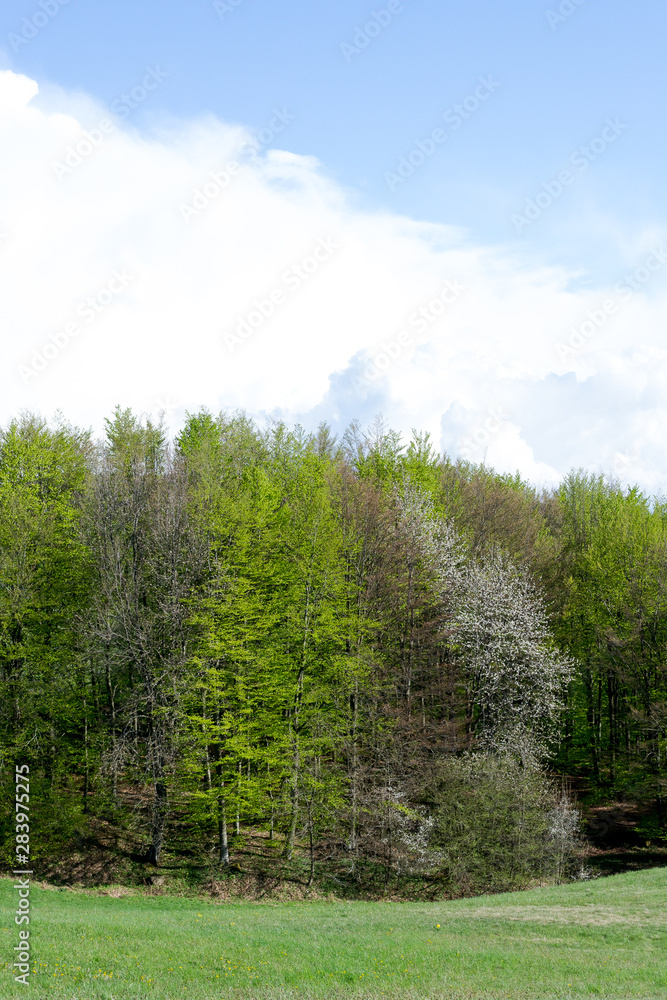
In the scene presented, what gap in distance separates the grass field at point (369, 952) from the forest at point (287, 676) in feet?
30.6

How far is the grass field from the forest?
30.6 feet

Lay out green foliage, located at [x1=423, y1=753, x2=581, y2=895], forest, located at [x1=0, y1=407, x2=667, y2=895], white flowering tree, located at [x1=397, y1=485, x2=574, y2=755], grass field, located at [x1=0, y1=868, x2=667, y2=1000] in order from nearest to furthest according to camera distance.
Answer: grass field, located at [x1=0, y1=868, x2=667, y2=1000] < green foliage, located at [x1=423, y1=753, x2=581, y2=895] < forest, located at [x1=0, y1=407, x2=667, y2=895] < white flowering tree, located at [x1=397, y1=485, x2=574, y2=755]

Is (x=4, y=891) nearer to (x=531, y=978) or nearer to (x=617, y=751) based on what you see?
(x=531, y=978)

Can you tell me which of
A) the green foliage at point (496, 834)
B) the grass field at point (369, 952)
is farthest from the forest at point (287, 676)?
the grass field at point (369, 952)

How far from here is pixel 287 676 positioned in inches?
1304

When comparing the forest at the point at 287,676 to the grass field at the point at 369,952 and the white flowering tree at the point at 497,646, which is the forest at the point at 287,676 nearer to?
the white flowering tree at the point at 497,646

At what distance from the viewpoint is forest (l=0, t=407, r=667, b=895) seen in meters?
30.2

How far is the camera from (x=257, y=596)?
32.6 meters

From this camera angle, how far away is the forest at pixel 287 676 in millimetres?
30219

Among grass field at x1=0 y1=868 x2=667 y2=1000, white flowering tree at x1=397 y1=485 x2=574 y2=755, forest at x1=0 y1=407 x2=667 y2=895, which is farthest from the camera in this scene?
white flowering tree at x1=397 y1=485 x2=574 y2=755

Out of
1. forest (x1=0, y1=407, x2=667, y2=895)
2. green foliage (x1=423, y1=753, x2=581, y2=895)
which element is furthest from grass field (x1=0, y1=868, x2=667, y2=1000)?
forest (x1=0, y1=407, x2=667, y2=895)

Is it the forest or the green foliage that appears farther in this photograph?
the forest

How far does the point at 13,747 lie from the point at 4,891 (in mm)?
6548

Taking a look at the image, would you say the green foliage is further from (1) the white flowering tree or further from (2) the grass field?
(2) the grass field
